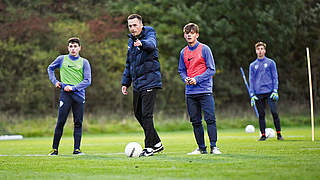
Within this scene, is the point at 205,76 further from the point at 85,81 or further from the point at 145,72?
the point at 85,81

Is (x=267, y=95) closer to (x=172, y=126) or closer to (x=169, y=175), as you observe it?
(x=169, y=175)

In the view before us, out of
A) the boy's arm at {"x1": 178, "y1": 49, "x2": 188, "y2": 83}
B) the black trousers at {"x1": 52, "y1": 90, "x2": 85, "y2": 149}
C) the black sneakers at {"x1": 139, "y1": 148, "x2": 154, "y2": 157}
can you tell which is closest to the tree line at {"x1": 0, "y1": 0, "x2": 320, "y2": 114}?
the black trousers at {"x1": 52, "y1": 90, "x2": 85, "y2": 149}

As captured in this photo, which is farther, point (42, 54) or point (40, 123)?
point (42, 54)

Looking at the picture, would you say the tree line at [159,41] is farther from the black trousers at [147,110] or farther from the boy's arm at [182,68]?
the black trousers at [147,110]

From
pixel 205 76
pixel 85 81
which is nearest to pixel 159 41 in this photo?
pixel 85 81

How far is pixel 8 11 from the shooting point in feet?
95.0

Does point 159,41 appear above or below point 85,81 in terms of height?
above

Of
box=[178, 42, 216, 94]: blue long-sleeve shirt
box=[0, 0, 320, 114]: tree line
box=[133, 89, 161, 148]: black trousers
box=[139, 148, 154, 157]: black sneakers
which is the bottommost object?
box=[139, 148, 154, 157]: black sneakers

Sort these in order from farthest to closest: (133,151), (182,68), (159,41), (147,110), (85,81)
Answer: (159,41) → (85,81) → (182,68) → (147,110) → (133,151)

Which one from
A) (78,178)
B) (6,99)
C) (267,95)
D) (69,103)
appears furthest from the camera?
(6,99)

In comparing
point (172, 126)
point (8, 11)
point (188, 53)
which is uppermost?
point (8, 11)

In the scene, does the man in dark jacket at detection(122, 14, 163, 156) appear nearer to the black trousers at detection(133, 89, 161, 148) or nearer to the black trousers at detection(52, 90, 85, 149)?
the black trousers at detection(133, 89, 161, 148)

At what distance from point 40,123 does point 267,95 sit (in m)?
12.0

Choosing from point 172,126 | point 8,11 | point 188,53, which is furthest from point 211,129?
point 8,11
